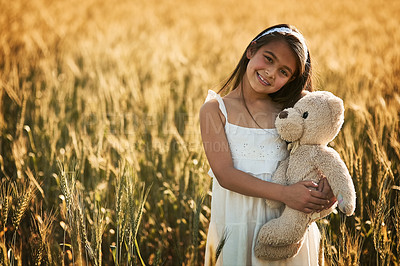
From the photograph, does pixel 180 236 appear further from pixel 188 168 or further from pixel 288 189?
pixel 288 189

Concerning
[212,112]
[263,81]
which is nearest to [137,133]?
Answer: [212,112]

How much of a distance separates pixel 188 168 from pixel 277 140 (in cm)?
60

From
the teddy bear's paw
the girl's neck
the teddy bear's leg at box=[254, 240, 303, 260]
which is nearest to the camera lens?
the teddy bear's paw

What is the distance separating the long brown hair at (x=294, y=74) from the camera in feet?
4.64

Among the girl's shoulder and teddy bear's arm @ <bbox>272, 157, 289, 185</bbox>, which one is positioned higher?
the girl's shoulder

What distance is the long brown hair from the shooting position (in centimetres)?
142

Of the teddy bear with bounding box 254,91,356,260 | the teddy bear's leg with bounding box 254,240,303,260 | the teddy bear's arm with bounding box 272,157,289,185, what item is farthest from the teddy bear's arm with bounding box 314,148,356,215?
the teddy bear's leg with bounding box 254,240,303,260

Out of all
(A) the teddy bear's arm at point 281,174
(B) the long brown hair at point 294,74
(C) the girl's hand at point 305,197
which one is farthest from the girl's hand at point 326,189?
(B) the long brown hair at point 294,74

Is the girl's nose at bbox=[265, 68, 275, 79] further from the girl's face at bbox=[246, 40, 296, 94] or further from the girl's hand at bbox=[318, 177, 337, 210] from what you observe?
the girl's hand at bbox=[318, 177, 337, 210]

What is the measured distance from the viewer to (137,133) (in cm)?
230

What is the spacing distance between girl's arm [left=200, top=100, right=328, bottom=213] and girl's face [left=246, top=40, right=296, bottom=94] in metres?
0.17

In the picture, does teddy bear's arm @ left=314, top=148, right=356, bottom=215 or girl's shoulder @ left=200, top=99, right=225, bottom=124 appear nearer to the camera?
teddy bear's arm @ left=314, top=148, right=356, bottom=215

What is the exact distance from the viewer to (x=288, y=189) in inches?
51.4

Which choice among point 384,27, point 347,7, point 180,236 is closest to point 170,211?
point 180,236
